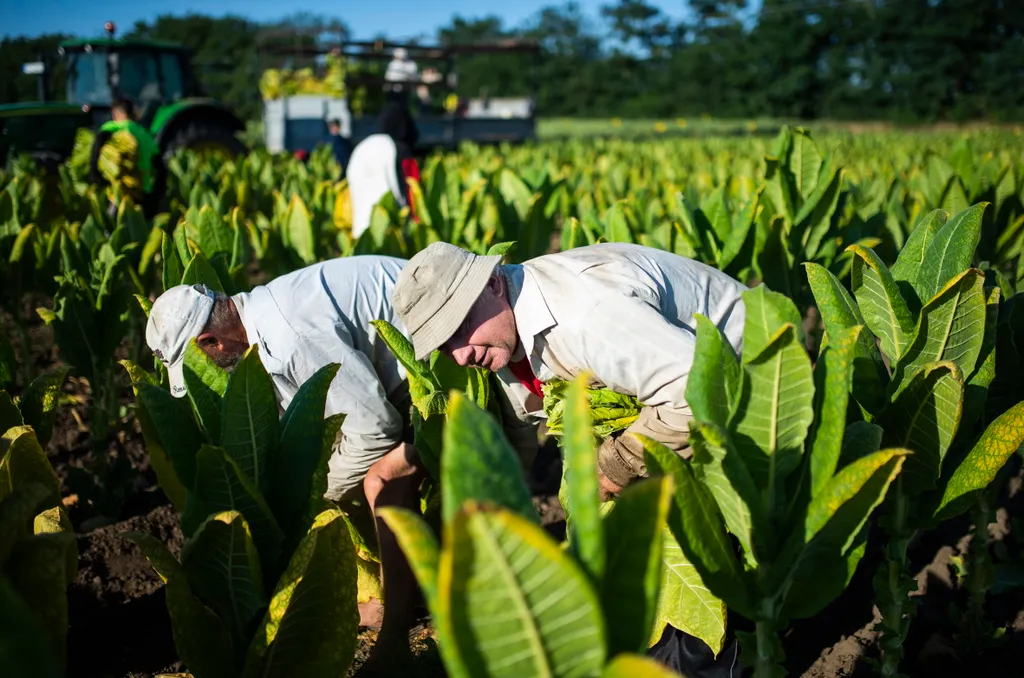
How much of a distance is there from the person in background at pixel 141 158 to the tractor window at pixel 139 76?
601 centimetres

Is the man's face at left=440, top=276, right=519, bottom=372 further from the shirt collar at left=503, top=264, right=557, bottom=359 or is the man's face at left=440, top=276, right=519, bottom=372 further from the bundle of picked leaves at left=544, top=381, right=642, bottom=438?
the bundle of picked leaves at left=544, top=381, right=642, bottom=438

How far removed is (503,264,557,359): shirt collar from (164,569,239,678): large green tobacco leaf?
101cm

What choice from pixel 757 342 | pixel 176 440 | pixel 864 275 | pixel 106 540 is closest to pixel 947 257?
pixel 864 275

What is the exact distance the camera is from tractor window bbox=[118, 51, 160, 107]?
1350 centimetres

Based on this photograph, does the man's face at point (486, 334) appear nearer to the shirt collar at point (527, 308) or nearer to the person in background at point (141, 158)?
the shirt collar at point (527, 308)

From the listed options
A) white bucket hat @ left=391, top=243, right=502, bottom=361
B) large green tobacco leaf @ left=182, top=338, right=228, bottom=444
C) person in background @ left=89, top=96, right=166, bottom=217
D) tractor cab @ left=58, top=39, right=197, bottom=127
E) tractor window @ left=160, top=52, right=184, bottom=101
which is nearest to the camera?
large green tobacco leaf @ left=182, top=338, right=228, bottom=444

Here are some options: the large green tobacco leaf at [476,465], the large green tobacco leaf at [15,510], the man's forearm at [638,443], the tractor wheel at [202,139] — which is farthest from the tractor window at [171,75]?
the large green tobacco leaf at [476,465]

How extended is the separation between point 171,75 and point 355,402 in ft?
43.1

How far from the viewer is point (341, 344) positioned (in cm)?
265

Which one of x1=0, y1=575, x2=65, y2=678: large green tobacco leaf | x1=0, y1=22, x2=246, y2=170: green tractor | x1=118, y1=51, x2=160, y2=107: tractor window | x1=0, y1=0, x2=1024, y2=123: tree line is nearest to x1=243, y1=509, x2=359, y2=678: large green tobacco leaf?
x1=0, y1=575, x2=65, y2=678: large green tobacco leaf

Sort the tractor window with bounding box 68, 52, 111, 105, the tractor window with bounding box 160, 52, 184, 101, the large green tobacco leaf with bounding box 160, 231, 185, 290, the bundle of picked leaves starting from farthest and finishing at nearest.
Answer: the tractor window with bounding box 160, 52, 184, 101, the tractor window with bounding box 68, 52, 111, 105, the large green tobacco leaf with bounding box 160, 231, 185, 290, the bundle of picked leaves

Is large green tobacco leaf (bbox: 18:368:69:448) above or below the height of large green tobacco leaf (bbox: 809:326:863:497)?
below

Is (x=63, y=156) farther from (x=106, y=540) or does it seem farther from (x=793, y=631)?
(x=793, y=631)

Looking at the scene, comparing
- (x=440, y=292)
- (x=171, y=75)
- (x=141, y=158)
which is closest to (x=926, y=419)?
(x=440, y=292)
